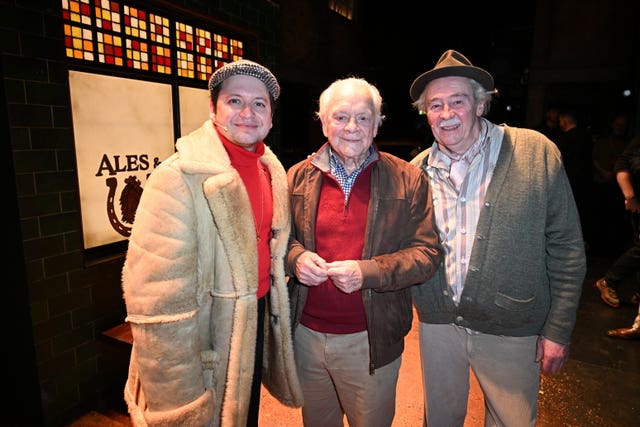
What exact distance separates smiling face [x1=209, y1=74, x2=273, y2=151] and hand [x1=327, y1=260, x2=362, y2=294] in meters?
0.73

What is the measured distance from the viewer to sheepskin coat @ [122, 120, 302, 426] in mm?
1570

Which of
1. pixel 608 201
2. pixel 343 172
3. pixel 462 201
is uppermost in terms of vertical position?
pixel 343 172

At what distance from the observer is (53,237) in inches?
110

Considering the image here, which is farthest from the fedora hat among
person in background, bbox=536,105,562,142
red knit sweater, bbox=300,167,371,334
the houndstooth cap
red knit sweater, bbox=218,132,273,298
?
person in background, bbox=536,105,562,142

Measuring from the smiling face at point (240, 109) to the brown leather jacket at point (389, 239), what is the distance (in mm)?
435

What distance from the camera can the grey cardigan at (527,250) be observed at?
194cm

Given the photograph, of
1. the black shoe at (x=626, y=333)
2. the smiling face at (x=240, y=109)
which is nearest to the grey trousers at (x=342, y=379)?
the smiling face at (x=240, y=109)

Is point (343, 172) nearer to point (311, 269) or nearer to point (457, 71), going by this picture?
point (311, 269)

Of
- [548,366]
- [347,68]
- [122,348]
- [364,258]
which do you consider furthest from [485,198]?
[347,68]

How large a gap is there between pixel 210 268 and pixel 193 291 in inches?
5.3

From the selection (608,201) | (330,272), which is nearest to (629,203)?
(608,201)

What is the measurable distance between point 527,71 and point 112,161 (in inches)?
415

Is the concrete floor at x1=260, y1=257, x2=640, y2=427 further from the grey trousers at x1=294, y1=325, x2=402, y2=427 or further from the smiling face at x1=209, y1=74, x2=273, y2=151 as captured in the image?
the smiling face at x1=209, y1=74, x2=273, y2=151

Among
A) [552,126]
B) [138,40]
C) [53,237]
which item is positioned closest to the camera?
[53,237]
